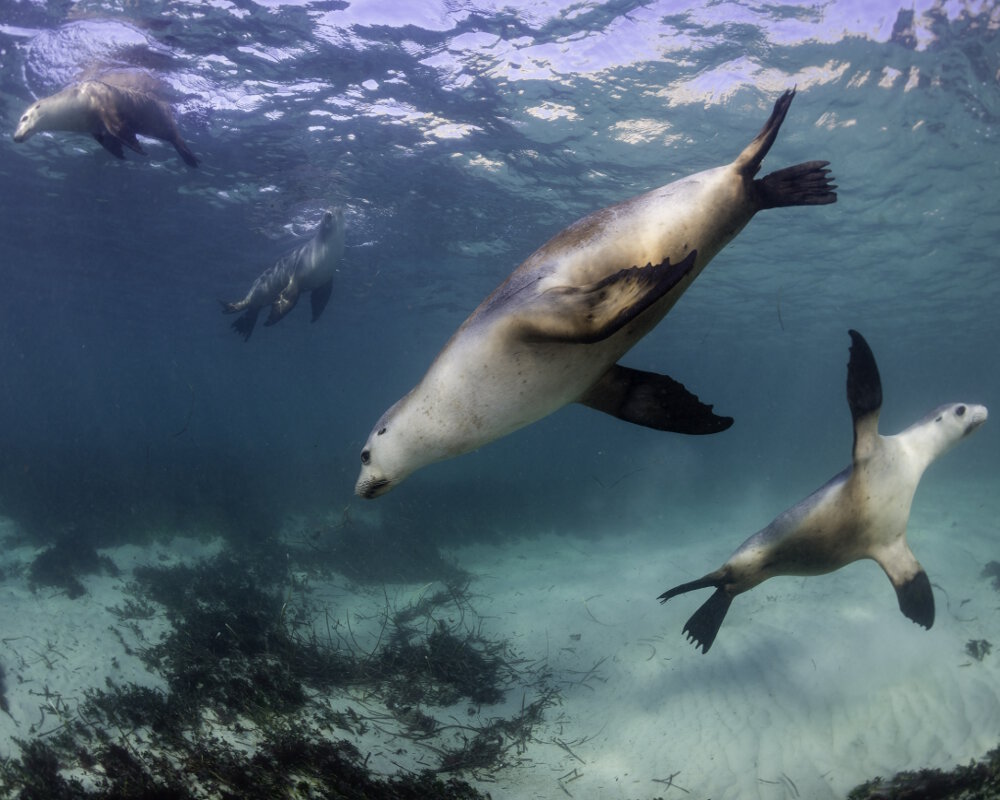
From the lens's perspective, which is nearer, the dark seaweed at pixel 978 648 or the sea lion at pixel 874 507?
the sea lion at pixel 874 507

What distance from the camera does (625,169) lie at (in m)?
12.5

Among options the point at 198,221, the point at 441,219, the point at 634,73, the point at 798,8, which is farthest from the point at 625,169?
the point at 198,221

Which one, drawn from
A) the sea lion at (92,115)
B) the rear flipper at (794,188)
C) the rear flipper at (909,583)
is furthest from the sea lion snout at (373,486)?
the sea lion at (92,115)

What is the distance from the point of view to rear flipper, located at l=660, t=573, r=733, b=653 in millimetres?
4512

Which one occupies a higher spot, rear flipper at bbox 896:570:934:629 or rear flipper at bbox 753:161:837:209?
rear flipper at bbox 753:161:837:209

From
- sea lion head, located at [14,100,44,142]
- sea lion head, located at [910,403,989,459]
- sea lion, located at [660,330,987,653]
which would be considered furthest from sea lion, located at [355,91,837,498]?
sea lion head, located at [14,100,44,142]

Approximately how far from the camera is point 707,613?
4578 mm

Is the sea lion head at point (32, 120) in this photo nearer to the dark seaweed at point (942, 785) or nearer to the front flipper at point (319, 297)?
the front flipper at point (319, 297)

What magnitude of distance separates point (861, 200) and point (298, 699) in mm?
15509

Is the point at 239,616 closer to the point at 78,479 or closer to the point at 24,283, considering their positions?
the point at 78,479

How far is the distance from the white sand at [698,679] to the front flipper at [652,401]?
2835 millimetres

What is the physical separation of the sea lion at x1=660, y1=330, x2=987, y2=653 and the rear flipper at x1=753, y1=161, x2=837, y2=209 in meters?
1.52

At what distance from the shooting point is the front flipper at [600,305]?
1888 millimetres

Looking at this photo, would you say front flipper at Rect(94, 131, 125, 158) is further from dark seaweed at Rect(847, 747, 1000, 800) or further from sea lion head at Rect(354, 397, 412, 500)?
dark seaweed at Rect(847, 747, 1000, 800)
